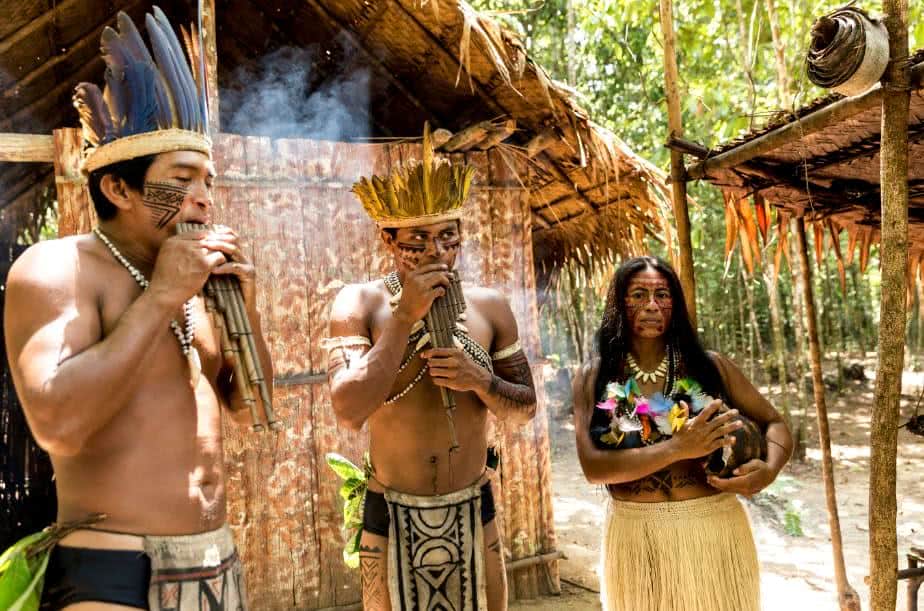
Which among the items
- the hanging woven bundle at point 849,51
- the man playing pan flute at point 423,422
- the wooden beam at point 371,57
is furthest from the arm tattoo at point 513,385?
the wooden beam at point 371,57

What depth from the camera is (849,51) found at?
2.22m

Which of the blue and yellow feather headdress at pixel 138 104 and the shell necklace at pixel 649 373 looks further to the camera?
the shell necklace at pixel 649 373

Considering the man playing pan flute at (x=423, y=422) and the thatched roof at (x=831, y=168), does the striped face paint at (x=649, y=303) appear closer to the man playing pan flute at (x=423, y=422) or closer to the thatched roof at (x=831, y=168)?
the man playing pan flute at (x=423, y=422)

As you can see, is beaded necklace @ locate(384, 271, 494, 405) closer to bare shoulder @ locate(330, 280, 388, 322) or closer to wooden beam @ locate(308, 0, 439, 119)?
bare shoulder @ locate(330, 280, 388, 322)

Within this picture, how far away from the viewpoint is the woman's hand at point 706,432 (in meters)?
2.74

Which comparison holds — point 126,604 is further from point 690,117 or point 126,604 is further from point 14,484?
point 690,117

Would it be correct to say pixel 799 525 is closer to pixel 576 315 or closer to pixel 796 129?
pixel 796 129

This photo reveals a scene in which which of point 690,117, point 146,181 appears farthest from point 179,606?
point 690,117

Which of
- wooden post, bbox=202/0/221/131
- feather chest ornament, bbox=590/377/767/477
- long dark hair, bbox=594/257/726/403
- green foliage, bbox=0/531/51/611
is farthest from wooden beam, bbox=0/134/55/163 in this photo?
feather chest ornament, bbox=590/377/767/477

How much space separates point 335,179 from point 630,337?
2350mm

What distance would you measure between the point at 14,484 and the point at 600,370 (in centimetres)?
454

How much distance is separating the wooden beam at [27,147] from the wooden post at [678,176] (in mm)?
3167

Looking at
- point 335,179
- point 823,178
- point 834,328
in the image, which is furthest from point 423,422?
point 834,328

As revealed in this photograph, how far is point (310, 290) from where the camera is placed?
468 cm
